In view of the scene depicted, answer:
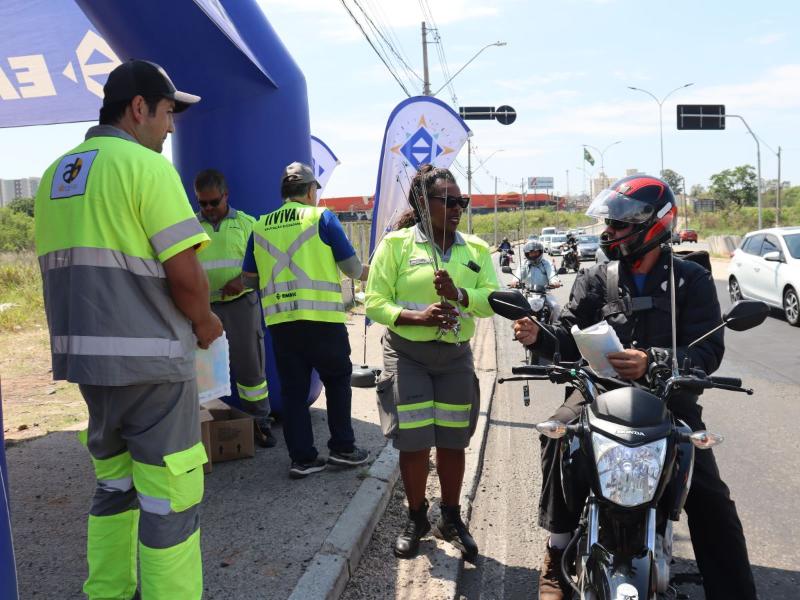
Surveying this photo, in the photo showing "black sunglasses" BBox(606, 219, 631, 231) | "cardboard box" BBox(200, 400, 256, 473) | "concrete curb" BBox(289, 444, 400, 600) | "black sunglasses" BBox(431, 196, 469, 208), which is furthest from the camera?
"cardboard box" BBox(200, 400, 256, 473)

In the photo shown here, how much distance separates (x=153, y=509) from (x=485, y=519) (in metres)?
2.45

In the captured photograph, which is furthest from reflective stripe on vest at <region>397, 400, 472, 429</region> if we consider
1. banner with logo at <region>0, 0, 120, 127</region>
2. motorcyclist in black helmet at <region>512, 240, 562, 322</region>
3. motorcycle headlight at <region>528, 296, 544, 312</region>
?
motorcyclist in black helmet at <region>512, 240, 562, 322</region>

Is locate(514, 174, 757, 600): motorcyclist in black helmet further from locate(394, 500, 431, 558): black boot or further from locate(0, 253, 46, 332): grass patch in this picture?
locate(0, 253, 46, 332): grass patch

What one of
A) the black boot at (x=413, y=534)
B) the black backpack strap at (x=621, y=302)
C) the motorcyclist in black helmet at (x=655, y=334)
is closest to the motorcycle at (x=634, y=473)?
the motorcyclist in black helmet at (x=655, y=334)

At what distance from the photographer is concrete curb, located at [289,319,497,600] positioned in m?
3.44

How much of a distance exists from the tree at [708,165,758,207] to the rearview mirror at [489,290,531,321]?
324 ft

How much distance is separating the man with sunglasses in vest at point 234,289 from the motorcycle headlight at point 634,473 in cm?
336

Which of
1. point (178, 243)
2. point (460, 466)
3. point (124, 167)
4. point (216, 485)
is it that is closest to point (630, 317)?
point (460, 466)

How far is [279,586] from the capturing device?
11.2 feet

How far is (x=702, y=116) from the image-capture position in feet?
109

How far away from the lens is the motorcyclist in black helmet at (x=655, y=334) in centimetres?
298

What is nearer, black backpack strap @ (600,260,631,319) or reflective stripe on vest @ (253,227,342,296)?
black backpack strap @ (600,260,631,319)

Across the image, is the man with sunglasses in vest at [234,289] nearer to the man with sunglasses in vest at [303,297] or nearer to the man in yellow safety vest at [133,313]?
the man with sunglasses in vest at [303,297]

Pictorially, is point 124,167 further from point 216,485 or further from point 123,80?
point 216,485
